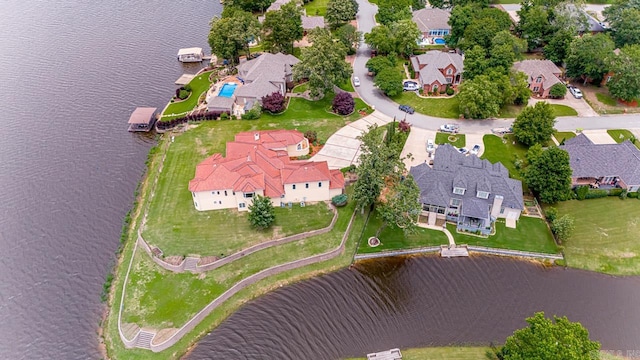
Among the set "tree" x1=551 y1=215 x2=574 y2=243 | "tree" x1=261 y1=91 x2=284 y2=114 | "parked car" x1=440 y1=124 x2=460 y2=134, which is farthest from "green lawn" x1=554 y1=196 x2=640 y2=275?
"tree" x1=261 y1=91 x2=284 y2=114

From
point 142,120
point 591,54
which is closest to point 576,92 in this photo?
point 591,54

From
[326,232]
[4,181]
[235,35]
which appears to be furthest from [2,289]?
[235,35]

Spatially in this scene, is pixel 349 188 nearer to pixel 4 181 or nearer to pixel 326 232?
pixel 326 232

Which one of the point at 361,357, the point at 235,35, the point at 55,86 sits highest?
the point at 235,35

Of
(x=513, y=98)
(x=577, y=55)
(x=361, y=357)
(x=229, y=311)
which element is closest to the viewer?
→ (x=361, y=357)

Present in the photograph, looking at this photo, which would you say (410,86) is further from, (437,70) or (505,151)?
(505,151)

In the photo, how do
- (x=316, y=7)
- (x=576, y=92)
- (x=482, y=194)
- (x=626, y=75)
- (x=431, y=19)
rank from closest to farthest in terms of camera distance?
(x=482, y=194)
(x=626, y=75)
(x=576, y=92)
(x=431, y=19)
(x=316, y=7)

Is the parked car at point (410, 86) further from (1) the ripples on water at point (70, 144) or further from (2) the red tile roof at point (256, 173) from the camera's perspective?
(1) the ripples on water at point (70, 144)
